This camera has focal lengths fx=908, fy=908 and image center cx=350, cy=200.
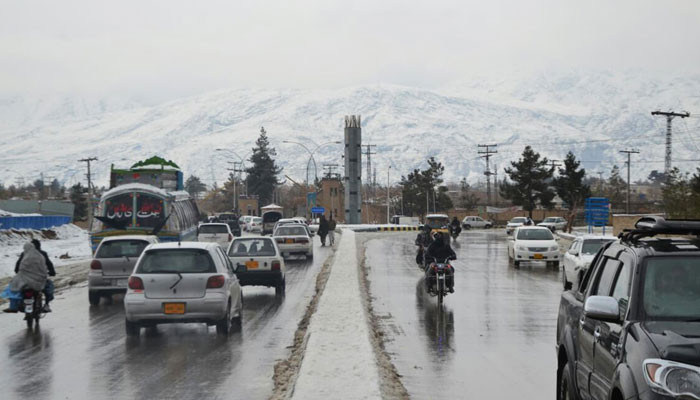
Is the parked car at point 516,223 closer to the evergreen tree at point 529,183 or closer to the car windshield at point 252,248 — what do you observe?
the evergreen tree at point 529,183

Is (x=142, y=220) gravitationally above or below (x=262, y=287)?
above

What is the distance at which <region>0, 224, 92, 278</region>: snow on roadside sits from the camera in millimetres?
36641

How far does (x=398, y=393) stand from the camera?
9.59 metres

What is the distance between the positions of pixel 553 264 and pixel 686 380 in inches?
1298

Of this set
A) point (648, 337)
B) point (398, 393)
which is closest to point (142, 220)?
point (398, 393)

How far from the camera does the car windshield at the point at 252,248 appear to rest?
2427cm

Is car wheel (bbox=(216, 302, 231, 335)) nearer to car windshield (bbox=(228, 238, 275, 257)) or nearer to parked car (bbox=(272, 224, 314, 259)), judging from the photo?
car windshield (bbox=(228, 238, 275, 257))

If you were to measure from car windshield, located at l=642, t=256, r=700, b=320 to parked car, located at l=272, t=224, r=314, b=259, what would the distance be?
112 ft

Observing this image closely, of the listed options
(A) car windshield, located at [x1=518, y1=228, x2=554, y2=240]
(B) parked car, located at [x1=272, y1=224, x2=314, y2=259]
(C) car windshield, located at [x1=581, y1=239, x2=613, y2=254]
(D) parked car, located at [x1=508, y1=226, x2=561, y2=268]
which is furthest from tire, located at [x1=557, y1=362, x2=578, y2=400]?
(B) parked car, located at [x1=272, y1=224, x2=314, y2=259]

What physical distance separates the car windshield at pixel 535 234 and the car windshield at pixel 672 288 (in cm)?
3112

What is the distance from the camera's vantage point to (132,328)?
49.7ft

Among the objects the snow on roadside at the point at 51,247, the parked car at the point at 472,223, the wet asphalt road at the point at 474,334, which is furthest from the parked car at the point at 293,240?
the parked car at the point at 472,223

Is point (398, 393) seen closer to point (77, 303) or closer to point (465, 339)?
point (465, 339)

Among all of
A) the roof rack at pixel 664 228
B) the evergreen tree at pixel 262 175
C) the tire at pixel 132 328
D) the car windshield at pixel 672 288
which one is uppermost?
the evergreen tree at pixel 262 175
